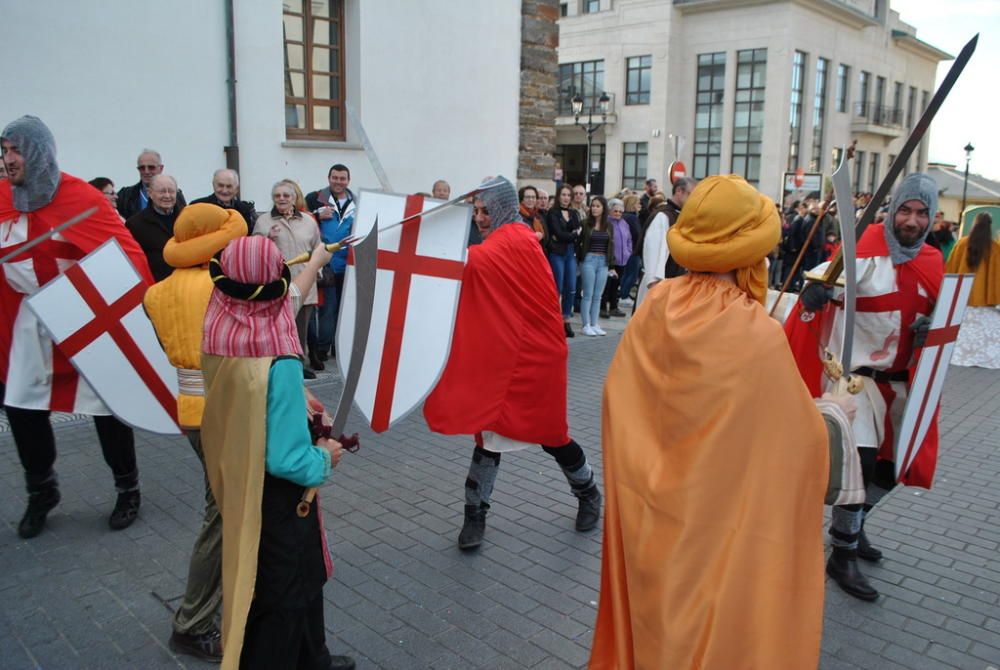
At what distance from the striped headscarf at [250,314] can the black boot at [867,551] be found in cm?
320

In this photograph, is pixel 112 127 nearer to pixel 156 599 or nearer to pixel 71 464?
pixel 71 464

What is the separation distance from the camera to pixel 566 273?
427 inches

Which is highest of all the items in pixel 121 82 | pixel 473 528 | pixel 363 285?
pixel 121 82

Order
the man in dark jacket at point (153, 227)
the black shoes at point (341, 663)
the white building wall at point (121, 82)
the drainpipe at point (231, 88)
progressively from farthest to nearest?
the drainpipe at point (231, 88) < the white building wall at point (121, 82) < the man in dark jacket at point (153, 227) < the black shoes at point (341, 663)

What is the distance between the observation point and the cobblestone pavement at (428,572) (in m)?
3.30

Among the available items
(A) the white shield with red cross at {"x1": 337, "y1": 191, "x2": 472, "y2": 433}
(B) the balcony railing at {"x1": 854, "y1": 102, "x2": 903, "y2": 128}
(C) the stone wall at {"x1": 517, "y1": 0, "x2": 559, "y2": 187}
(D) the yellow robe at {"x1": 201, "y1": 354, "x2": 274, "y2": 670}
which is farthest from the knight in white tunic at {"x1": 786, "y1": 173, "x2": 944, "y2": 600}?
(B) the balcony railing at {"x1": 854, "y1": 102, "x2": 903, "y2": 128}

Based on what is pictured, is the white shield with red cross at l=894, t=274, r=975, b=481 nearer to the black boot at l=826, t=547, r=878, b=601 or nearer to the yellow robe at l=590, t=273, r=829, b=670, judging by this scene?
the black boot at l=826, t=547, r=878, b=601

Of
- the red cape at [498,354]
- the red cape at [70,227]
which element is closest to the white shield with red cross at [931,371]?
the red cape at [498,354]

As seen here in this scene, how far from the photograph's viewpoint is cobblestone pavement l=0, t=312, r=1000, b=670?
330 cm

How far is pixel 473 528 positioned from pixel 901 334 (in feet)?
7.32

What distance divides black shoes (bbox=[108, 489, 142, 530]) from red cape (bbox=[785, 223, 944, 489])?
3.48 meters

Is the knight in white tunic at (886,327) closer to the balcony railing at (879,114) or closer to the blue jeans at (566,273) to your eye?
the blue jeans at (566,273)

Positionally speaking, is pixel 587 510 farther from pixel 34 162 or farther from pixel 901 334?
pixel 34 162

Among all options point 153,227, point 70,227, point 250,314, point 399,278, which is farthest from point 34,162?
point 250,314
